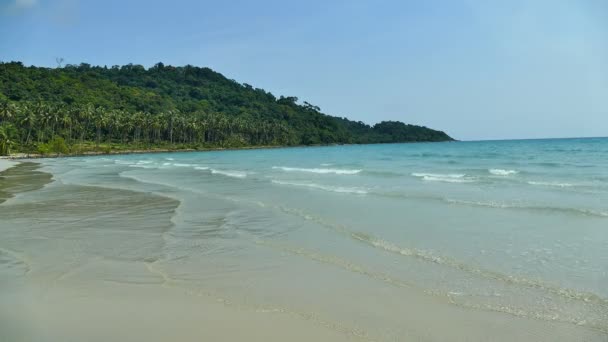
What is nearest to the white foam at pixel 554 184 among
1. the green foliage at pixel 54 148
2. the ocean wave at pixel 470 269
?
the ocean wave at pixel 470 269

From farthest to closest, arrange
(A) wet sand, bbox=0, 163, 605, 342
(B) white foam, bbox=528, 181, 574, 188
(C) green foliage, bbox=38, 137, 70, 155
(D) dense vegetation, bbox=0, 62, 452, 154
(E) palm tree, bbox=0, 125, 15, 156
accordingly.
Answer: (D) dense vegetation, bbox=0, 62, 452, 154 → (C) green foliage, bbox=38, 137, 70, 155 → (E) palm tree, bbox=0, 125, 15, 156 → (B) white foam, bbox=528, 181, 574, 188 → (A) wet sand, bbox=0, 163, 605, 342

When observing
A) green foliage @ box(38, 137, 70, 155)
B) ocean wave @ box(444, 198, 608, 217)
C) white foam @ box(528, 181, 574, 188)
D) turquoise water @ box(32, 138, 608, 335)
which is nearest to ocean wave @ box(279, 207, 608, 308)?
turquoise water @ box(32, 138, 608, 335)

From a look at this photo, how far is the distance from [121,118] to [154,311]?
109m

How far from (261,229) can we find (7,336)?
7043 millimetres

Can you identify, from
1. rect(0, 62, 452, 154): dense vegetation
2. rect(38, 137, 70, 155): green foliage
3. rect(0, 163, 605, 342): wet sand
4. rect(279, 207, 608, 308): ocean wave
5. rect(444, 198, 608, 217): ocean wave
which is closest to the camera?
rect(0, 163, 605, 342): wet sand

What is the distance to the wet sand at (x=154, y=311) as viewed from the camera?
4992mm

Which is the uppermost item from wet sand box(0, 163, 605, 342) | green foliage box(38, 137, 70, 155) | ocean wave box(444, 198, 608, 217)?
ocean wave box(444, 198, 608, 217)

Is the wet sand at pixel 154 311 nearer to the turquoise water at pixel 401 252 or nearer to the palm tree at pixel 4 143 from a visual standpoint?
the turquoise water at pixel 401 252

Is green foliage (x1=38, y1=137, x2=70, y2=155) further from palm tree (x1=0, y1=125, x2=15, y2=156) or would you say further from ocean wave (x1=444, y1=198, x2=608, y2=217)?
ocean wave (x1=444, y1=198, x2=608, y2=217)

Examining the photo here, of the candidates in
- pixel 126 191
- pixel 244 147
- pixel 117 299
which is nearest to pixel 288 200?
pixel 126 191

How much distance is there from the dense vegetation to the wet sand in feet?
233

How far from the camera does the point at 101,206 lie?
16.1 m

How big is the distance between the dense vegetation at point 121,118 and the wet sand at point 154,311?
70.9 metres

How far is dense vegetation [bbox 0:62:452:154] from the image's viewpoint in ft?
289
